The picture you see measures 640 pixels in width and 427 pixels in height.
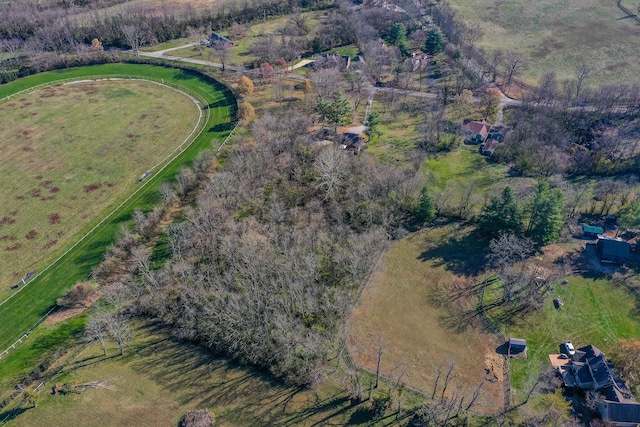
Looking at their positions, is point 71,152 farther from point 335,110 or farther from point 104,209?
point 335,110

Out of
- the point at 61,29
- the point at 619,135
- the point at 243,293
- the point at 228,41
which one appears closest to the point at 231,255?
the point at 243,293

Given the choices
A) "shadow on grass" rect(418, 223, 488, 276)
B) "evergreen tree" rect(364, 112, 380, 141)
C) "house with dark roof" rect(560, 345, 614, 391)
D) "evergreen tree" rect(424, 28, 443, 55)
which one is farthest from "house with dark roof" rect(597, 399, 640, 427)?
"evergreen tree" rect(424, 28, 443, 55)

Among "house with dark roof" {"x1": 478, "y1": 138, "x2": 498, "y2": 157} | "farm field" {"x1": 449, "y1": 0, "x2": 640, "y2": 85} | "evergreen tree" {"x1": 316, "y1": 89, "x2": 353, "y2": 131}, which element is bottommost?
"house with dark roof" {"x1": 478, "y1": 138, "x2": 498, "y2": 157}

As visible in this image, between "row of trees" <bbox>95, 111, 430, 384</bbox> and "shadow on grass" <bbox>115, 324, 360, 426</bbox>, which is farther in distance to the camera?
"row of trees" <bbox>95, 111, 430, 384</bbox>

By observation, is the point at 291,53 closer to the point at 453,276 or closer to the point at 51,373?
the point at 453,276

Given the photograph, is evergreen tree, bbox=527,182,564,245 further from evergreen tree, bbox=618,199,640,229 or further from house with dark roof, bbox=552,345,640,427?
house with dark roof, bbox=552,345,640,427

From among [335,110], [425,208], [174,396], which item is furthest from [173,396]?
[335,110]
